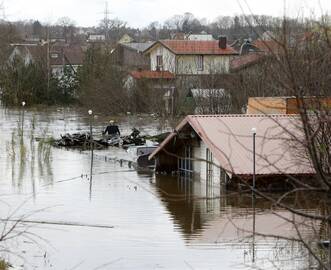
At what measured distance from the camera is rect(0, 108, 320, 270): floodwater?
12.8 metres

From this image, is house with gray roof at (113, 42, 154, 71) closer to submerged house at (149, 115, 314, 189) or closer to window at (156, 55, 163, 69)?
window at (156, 55, 163, 69)

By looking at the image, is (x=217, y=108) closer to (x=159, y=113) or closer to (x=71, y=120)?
(x=159, y=113)

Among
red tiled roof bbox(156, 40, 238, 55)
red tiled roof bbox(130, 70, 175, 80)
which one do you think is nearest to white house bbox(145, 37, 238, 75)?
red tiled roof bbox(156, 40, 238, 55)

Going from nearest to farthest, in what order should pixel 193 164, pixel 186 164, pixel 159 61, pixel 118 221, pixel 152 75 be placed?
pixel 118 221 → pixel 193 164 → pixel 186 164 → pixel 152 75 → pixel 159 61

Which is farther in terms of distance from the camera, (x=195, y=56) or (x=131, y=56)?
(x=131, y=56)

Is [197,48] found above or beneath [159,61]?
above

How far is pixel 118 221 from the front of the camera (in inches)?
671

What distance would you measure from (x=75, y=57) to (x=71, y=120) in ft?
82.6

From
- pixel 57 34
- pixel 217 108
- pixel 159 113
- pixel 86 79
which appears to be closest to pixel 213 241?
pixel 217 108

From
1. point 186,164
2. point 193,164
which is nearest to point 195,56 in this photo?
point 186,164

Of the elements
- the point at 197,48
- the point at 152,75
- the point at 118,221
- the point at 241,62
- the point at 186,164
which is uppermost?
the point at 197,48

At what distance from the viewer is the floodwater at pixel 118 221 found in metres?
12.8

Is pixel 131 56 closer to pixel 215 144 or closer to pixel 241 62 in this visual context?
pixel 241 62

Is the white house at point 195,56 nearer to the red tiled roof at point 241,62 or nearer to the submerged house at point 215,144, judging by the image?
the red tiled roof at point 241,62
